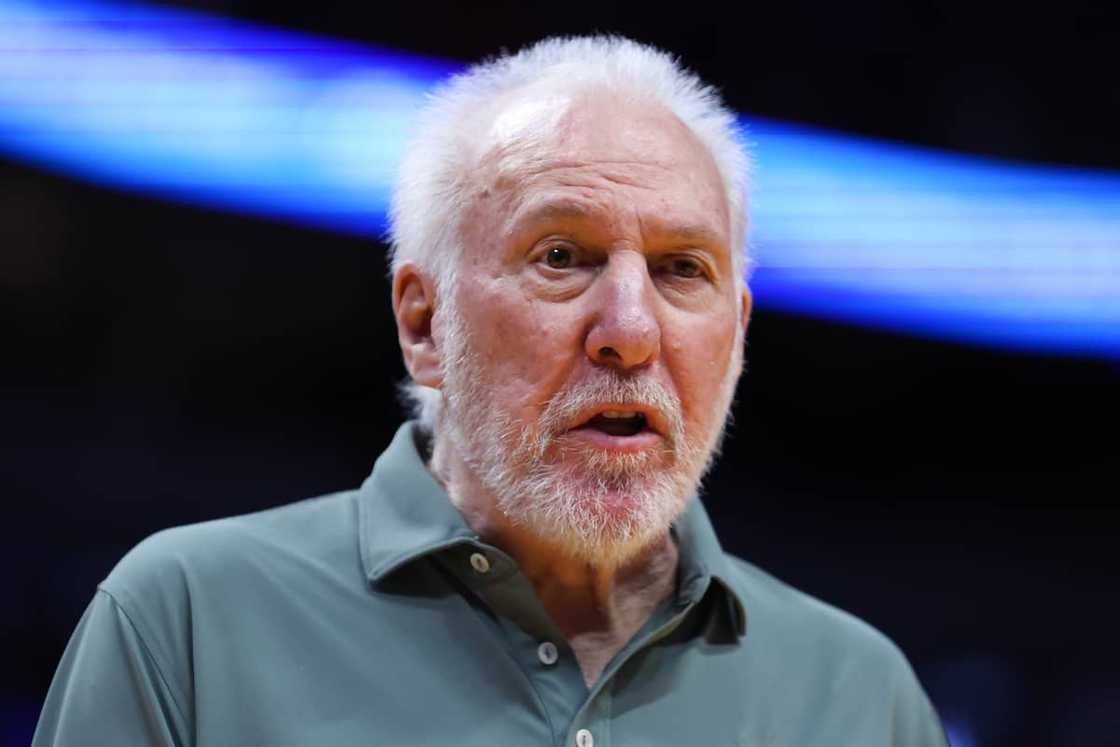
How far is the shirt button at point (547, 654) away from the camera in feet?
5.39

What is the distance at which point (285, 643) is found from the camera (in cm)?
161

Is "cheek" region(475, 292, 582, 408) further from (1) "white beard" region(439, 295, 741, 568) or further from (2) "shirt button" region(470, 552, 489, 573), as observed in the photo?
(2) "shirt button" region(470, 552, 489, 573)

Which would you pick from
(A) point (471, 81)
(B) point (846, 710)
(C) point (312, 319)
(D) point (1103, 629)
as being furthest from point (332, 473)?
(D) point (1103, 629)

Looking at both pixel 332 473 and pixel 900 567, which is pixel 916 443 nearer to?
pixel 900 567

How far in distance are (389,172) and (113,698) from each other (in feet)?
4.83

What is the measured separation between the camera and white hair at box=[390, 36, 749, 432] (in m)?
1.82

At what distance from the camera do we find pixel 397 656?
163cm

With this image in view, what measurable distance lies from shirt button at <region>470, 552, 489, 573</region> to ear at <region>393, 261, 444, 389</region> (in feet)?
0.85

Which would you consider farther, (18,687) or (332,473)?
(332,473)

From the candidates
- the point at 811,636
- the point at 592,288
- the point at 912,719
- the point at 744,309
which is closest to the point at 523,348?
the point at 592,288

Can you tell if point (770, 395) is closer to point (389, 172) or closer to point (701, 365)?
point (389, 172)

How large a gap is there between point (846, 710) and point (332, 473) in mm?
1334

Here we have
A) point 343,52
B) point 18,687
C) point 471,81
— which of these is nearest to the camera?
point 471,81

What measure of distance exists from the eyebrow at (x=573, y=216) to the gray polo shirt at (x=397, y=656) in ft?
1.20
